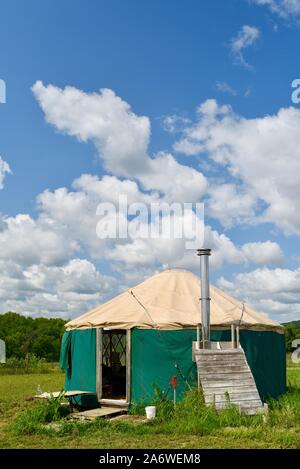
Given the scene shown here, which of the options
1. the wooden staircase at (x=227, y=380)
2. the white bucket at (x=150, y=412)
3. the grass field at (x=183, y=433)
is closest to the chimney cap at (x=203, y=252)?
the wooden staircase at (x=227, y=380)

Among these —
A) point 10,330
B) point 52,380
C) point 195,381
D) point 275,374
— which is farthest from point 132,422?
point 10,330

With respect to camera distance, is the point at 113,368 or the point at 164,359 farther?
the point at 113,368

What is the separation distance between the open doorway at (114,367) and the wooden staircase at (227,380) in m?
1.96

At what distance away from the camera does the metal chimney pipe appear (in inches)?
369

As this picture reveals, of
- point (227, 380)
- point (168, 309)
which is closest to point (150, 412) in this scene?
point (227, 380)

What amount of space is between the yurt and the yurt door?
18 millimetres

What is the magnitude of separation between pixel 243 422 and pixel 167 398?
166 centimetres

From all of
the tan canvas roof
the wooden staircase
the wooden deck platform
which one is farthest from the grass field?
the tan canvas roof

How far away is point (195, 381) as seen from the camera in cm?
925

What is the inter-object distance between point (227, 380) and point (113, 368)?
383 cm

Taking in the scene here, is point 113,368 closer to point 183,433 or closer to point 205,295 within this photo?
point 205,295

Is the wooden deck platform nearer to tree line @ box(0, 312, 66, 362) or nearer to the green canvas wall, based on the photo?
the green canvas wall

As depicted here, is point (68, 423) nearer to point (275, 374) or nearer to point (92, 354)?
point (92, 354)

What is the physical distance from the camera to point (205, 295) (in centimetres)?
956
